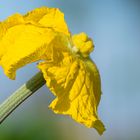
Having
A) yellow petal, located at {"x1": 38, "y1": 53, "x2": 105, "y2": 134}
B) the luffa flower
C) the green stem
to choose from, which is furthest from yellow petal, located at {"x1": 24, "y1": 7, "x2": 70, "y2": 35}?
the green stem

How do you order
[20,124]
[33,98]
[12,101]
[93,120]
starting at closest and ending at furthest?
1. [12,101]
2. [93,120]
3. [20,124]
4. [33,98]

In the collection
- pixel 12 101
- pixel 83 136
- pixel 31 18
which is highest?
pixel 83 136

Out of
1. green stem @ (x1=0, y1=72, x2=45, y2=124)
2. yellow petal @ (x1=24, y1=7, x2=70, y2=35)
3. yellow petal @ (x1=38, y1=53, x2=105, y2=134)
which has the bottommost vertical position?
green stem @ (x1=0, y1=72, x2=45, y2=124)

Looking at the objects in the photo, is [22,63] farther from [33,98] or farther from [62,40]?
[33,98]

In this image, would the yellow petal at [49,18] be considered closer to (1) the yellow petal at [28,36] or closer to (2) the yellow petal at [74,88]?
(1) the yellow petal at [28,36]

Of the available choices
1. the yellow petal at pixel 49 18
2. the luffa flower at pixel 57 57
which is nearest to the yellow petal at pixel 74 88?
the luffa flower at pixel 57 57

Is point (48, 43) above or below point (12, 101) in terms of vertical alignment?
above

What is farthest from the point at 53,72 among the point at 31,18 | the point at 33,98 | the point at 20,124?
the point at 33,98

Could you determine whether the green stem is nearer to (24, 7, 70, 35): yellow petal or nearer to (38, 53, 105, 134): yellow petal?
(38, 53, 105, 134): yellow petal
